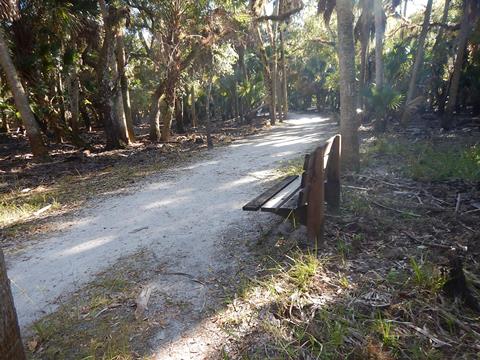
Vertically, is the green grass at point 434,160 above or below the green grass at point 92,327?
above

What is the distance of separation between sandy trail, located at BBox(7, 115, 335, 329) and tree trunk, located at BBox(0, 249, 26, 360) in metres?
1.29

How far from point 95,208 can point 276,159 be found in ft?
16.6

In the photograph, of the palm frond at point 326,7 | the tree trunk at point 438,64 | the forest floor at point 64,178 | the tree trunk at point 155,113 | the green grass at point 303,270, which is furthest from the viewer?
the tree trunk at point 438,64

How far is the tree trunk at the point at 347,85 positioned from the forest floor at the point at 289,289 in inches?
56.7

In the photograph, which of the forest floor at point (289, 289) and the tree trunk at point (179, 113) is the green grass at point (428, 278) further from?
the tree trunk at point (179, 113)

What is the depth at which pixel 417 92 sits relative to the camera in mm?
19703

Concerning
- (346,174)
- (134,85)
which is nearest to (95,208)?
(346,174)

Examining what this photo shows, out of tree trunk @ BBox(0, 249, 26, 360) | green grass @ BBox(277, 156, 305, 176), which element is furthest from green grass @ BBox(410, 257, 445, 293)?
green grass @ BBox(277, 156, 305, 176)

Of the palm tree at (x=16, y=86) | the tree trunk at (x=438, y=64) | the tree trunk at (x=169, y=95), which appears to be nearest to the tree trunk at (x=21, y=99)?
the palm tree at (x=16, y=86)

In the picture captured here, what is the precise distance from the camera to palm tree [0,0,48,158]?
351 inches

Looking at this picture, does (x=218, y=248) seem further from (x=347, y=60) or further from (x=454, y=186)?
(x=347, y=60)

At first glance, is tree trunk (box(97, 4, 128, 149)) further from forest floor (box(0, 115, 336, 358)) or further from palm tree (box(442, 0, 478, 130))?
palm tree (box(442, 0, 478, 130))

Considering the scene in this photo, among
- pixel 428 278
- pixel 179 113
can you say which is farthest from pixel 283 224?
pixel 179 113

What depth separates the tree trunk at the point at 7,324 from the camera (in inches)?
64.4
